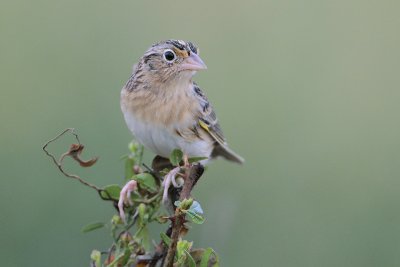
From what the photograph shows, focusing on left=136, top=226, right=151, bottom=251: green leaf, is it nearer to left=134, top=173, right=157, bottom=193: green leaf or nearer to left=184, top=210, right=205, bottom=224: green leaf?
left=134, top=173, right=157, bottom=193: green leaf

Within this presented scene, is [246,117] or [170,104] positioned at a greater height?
[170,104]

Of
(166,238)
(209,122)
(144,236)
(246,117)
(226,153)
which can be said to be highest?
(166,238)

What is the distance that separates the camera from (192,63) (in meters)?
3.99

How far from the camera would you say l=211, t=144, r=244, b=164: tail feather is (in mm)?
4445

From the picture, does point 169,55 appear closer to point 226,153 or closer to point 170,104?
point 170,104

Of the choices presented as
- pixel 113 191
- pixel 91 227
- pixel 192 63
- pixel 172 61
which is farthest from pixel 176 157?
pixel 172 61

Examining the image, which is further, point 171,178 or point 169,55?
point 169,55

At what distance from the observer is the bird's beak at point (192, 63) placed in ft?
12.9

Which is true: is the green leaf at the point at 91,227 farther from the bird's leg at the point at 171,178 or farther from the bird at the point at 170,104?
the bird at the point at 170,104

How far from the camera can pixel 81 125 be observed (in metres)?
5.21

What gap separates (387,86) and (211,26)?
151 cm

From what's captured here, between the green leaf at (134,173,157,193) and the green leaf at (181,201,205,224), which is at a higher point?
the green leaf at (181,201,205,224)

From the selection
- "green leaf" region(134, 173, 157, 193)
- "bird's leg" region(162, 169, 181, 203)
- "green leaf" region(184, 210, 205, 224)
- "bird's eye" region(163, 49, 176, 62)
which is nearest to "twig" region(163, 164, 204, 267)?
"green leaf" region(184, 210, 205, 224)

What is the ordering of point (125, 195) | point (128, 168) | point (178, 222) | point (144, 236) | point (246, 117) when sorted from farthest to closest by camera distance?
1. point (246, 117)
2. point (128, 168)
3. point (125, 195)
4. point (144, 236)
5. point (178, 222)
